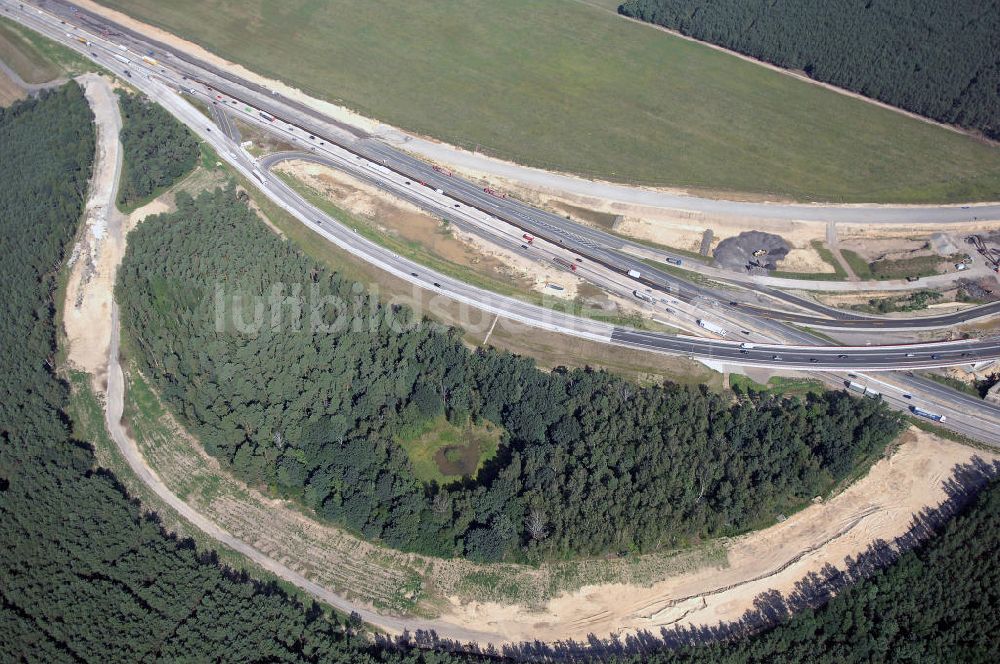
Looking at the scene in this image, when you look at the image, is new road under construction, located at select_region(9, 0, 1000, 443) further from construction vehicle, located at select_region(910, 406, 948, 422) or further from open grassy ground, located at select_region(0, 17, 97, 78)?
open grassy ground, located at select_region(0, 17, 97, 78)

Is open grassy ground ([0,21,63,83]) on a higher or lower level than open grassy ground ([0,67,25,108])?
higher

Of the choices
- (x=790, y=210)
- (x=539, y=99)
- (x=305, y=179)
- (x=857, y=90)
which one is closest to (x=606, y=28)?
(x=539, y=99)

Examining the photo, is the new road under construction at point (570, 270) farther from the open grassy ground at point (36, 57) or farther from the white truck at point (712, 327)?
the open grassy ground at point (36, 57)

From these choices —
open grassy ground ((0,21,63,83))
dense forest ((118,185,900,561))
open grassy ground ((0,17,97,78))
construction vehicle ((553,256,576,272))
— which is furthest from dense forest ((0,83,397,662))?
construction vehicle ((553,256,576,272))

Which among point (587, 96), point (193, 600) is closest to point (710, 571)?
point (193, 600)

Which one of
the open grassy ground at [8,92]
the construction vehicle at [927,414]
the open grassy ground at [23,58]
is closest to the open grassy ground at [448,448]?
the construction vehicle at [927,414]

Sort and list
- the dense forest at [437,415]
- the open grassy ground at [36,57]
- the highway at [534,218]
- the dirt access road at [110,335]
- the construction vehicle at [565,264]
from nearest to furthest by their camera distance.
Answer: the dirt access road at [110,335]
the dense forest at [437,415]
the highway at [534,218]
the construction vehicle at [565,264]
the open grassy ground at [36,57]

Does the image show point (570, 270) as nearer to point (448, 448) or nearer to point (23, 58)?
point (448, 448)
